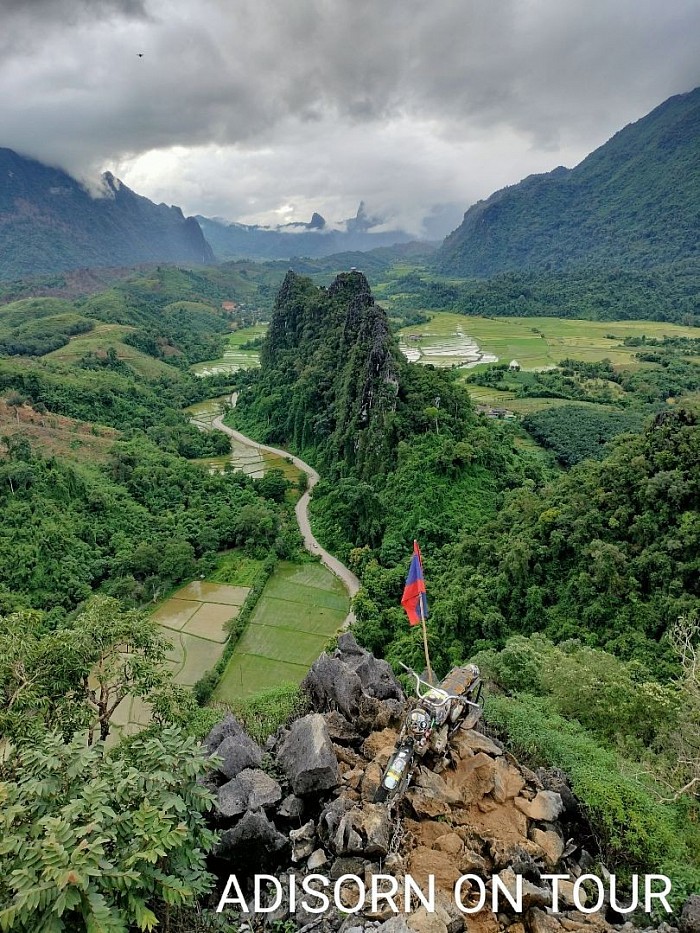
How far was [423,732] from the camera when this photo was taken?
37.6 feet

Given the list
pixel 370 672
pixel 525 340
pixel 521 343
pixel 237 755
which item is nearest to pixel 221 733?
pixel 237 755

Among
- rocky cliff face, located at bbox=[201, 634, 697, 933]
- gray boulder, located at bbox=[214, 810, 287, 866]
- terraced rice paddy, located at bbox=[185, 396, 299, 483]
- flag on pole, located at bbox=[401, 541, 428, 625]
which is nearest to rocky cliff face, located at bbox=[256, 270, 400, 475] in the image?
terraced rice paddy, located at bbox=[185, 396, 299, 483]

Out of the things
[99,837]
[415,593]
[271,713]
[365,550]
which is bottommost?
[365,550]

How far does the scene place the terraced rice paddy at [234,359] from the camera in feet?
401

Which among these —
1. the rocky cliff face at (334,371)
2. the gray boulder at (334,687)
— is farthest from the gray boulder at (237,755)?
the rocky cliff face at (334,371)

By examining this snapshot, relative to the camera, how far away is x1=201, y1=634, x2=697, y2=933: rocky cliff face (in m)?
9.22

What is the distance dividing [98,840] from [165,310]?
173 metres

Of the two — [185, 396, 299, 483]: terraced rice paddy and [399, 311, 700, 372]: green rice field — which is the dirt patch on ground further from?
[399, 311, 700, 372]: green rice field

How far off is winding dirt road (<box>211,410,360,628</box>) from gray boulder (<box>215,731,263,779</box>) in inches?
964

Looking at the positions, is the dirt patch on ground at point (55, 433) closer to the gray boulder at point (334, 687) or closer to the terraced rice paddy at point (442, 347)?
the gray boulder at point (334, 687)

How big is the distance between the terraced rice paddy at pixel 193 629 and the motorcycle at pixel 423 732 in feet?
74.7

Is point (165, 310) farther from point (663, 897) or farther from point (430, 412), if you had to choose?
point (663, 897)

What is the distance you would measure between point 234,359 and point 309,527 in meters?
93.1

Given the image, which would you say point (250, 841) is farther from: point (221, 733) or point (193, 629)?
point (193, 629)
